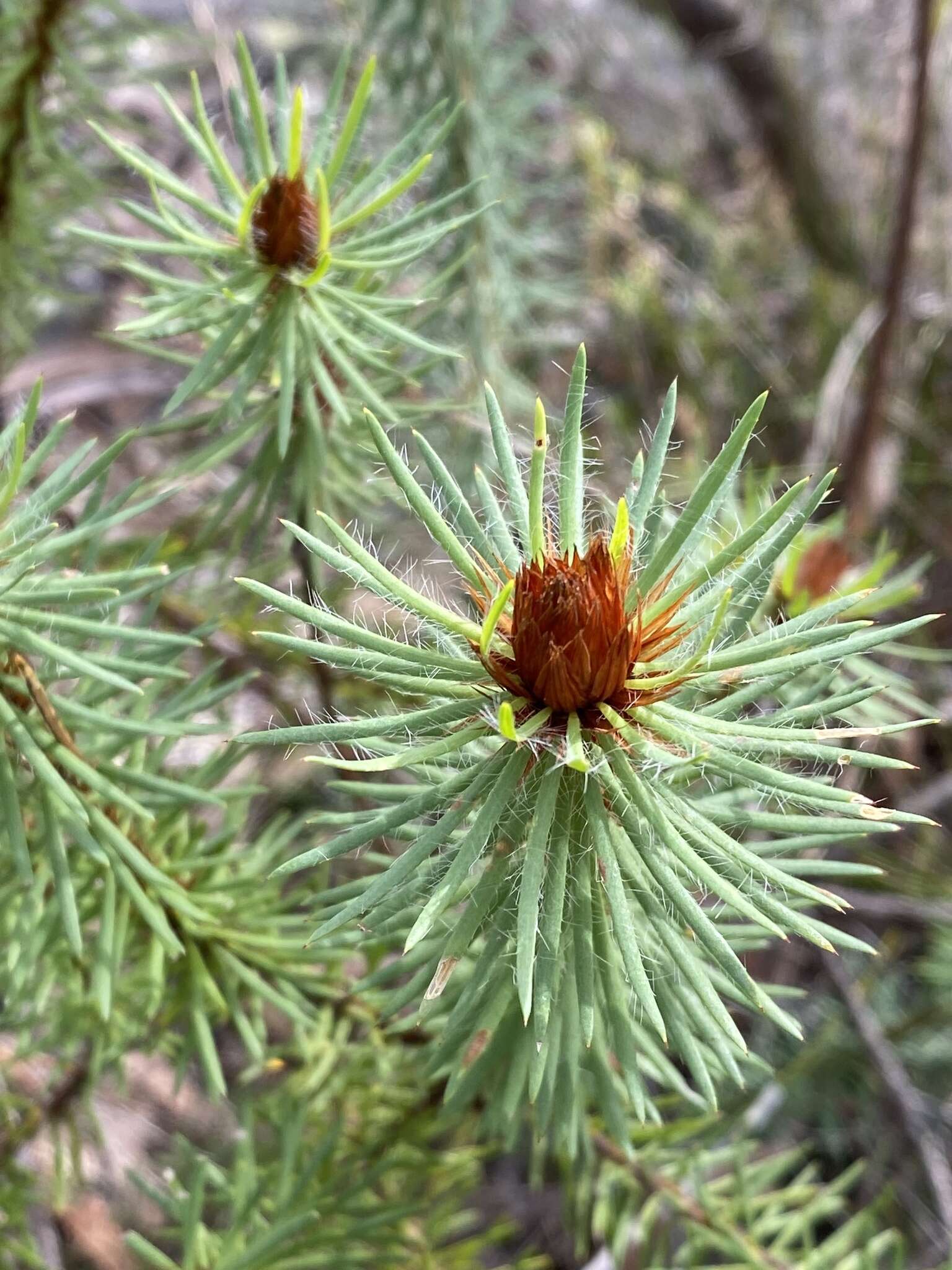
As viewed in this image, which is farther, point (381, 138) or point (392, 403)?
point (381, 138)

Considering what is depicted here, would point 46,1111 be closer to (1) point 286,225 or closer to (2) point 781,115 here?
(1) point 286,225

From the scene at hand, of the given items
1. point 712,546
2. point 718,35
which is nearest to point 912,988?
point 712,546

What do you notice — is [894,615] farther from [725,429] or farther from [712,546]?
[712,546]

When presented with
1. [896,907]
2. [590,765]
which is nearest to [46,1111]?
[590,765]

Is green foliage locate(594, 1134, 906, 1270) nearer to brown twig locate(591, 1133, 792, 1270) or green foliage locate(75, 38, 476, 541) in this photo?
brown twig locate(591, 1133, 792, 1270)

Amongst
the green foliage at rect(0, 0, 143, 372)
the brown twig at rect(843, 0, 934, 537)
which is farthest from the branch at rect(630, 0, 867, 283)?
the green foliage at rect(0, 0, 143, 372)

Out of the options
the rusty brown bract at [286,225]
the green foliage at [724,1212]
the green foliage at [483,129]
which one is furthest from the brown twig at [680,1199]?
the green foliage at [483,129]
